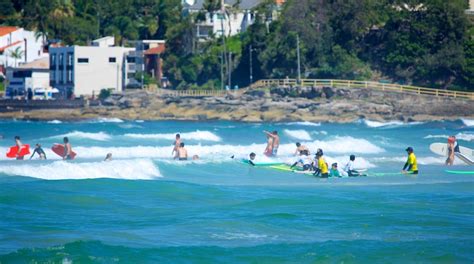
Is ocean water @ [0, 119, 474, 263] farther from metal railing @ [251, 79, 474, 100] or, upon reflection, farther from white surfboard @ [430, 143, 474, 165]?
metal railing @ [251, 79, 474, 100]

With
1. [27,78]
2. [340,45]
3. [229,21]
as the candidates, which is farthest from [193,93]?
[27,78]

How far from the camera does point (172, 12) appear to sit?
3654 inches

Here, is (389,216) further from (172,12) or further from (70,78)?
(172,12)

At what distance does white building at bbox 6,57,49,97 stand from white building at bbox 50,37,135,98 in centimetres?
Result: 331

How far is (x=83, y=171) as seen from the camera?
1120 inches

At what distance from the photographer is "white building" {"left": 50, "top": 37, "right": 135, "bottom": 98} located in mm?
83625

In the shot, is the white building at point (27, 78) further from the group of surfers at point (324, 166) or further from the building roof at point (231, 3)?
the group of surfers at point (324, 166)

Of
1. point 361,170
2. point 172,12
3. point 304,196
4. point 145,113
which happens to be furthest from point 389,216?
point 172,12

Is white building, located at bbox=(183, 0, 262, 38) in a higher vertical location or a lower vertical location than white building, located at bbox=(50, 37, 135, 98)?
higher

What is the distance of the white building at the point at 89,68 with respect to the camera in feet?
274

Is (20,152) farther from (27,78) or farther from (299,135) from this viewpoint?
(27,78)

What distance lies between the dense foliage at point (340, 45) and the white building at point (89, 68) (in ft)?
15.1

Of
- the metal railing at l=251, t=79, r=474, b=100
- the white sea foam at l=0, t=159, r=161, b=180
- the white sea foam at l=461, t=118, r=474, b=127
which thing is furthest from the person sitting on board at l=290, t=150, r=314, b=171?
the metal railing at l=251, t=79, r=474, b=100

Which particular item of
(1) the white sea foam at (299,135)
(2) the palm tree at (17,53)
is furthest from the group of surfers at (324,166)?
(2) the palm tree at (17,53)
